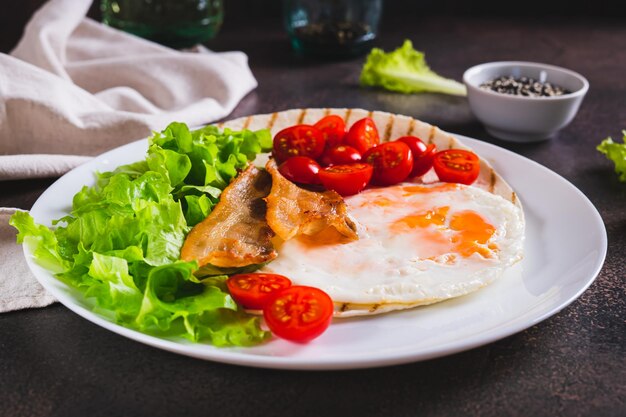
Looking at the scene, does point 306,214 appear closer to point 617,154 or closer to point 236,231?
point 236,231

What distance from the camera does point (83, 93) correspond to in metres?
4.80

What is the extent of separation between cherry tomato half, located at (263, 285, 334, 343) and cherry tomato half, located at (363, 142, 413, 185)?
128 centimetres

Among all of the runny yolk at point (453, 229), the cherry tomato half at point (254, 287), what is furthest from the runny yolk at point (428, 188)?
the cherry tomato half at point (254, 287)

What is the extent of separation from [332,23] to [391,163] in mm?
2892

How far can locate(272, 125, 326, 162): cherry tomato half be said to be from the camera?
160 inches

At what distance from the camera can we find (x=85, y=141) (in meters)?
4.59

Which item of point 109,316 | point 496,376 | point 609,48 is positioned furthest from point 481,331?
point 609,48

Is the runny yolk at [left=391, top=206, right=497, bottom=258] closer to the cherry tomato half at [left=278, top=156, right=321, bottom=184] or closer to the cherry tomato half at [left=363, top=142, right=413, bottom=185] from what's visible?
the cherry tomato half at [left=363, top=142, right=413, bottom=185]

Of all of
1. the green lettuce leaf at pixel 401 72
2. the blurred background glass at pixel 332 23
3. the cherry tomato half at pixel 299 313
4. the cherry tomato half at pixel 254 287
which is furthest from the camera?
the blurred background glass at pixel 332 23

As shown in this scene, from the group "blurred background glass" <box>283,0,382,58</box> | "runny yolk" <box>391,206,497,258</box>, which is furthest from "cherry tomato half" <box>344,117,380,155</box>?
"blurred background glass" <box>283,0,382,58</box>

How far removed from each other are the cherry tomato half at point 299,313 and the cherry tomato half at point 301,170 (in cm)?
121

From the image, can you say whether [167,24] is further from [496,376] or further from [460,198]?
[496,376]

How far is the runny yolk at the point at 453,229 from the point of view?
3.14 m

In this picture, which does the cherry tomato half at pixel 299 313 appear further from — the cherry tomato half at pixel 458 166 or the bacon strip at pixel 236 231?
the cherry tomato half at pixel 458 166
